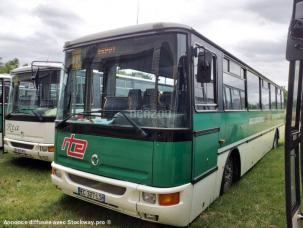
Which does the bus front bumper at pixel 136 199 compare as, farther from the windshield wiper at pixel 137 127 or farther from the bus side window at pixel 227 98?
the bus side window at pixel 227 98

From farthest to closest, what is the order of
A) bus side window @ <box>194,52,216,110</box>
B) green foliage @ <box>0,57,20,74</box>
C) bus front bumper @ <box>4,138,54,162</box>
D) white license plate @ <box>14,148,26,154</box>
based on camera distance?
green foliage @ <box>0,57,20,74</box>
white license plate @ <box>14,148,26,154</box>
bus front bumper @ <box>4,138,54,162</box>
bus side window @ <box>194,52,216,110</box>

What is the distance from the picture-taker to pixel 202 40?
413cm

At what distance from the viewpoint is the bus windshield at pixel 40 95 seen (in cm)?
680

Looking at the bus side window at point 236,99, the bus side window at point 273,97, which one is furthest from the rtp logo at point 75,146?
the bus side window at point 273,97

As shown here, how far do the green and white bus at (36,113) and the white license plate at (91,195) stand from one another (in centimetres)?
273

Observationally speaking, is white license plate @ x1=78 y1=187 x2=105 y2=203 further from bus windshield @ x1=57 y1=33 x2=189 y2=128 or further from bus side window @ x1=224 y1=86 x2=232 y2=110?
bus side window @ x1=224 y1=86 x2=232 y2=110

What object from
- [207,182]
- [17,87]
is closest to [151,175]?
[207,182]

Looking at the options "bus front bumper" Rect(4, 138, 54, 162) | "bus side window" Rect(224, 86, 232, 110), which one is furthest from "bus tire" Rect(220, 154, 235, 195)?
"bus front bumper" Rect(4, 138, 54, 162)

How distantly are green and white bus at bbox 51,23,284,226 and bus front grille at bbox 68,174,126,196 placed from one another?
14mm

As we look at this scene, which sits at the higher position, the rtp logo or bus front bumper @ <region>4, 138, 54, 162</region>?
the rtp logo

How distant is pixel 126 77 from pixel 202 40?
1.11 m

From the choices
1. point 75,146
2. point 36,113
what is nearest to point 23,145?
point 36,113

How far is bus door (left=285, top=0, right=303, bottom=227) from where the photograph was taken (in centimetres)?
221

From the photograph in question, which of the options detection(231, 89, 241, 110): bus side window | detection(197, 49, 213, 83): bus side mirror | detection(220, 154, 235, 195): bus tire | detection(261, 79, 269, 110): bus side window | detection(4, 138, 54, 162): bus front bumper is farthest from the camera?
detection(261, 79, 269, 110): bus side window
